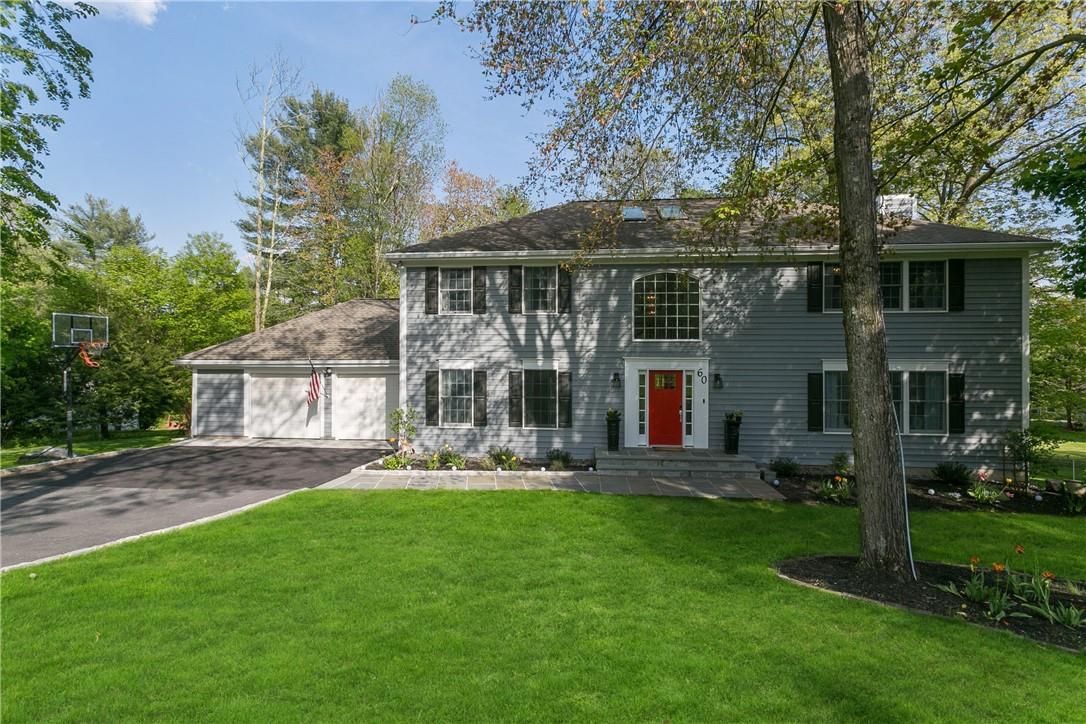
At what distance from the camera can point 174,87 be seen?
1074 centimetres

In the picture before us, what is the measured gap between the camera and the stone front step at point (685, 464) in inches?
421

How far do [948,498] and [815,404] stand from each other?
3.01m

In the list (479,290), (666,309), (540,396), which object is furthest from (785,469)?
(479,290)

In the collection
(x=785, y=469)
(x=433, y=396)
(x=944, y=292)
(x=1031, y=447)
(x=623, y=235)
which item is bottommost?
(x=785, y=469)

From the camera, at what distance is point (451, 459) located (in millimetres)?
11523

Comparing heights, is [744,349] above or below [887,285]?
below

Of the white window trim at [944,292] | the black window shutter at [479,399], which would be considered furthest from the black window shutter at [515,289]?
the white window trim at [944,292]

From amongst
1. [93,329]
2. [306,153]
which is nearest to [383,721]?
[93,329]

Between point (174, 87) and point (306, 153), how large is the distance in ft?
56.1

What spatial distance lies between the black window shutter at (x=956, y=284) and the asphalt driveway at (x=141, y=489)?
47.5 feet

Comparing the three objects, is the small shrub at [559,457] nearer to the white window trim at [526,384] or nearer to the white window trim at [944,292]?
the white window trim at [526,384]

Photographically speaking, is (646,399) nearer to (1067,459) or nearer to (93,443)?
(1067,459)

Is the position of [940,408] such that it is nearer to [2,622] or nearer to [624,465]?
[624,465]

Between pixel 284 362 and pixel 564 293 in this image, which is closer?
pixel 564 293
